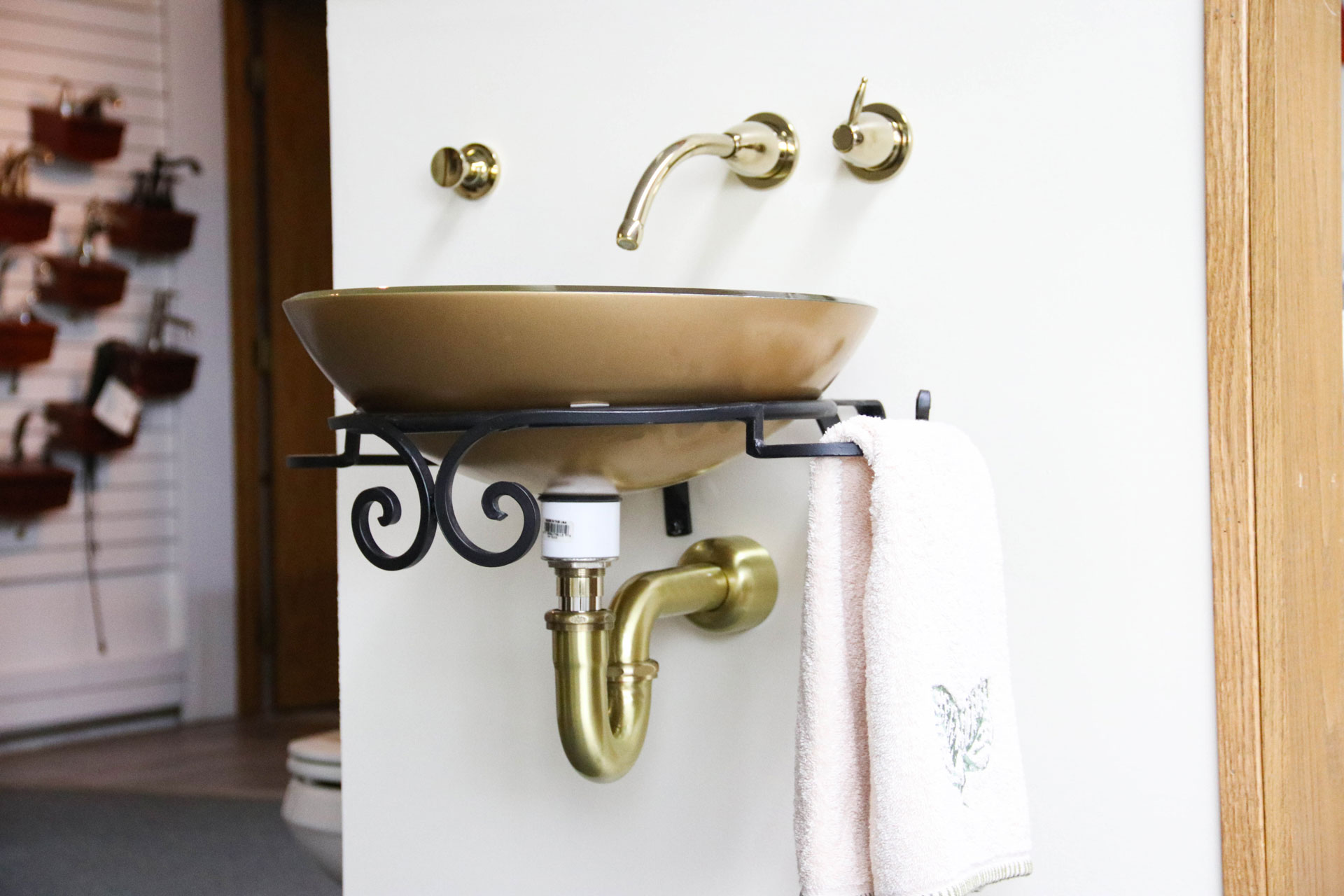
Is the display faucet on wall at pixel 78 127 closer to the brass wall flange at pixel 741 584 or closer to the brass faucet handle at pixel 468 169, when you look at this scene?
the brass faucet handle at pixel 468 169

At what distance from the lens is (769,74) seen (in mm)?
1004

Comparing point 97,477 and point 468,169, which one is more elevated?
point 468,169

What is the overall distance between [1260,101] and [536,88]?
2.00 feet

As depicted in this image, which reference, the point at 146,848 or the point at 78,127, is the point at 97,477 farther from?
the point at 146,848

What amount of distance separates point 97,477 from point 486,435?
3.15m

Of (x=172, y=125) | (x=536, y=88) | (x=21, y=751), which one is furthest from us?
(x=172, y=125)

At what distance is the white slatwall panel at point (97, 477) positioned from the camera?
3.33m

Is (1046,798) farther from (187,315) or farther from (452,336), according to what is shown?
(187,315)

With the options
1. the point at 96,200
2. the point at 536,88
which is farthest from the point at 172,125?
the point at 536,88

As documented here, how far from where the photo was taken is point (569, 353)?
2.37 ft

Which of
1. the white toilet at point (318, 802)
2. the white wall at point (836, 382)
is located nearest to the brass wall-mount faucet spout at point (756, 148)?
the white wall at point (836, 382)

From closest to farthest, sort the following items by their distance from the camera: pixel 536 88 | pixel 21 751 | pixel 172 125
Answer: pixel 536 88
pixel 21 751
pixel 172 125

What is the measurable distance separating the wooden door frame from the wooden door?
10.6 ft

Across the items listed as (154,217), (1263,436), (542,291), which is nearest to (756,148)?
(542,291)
